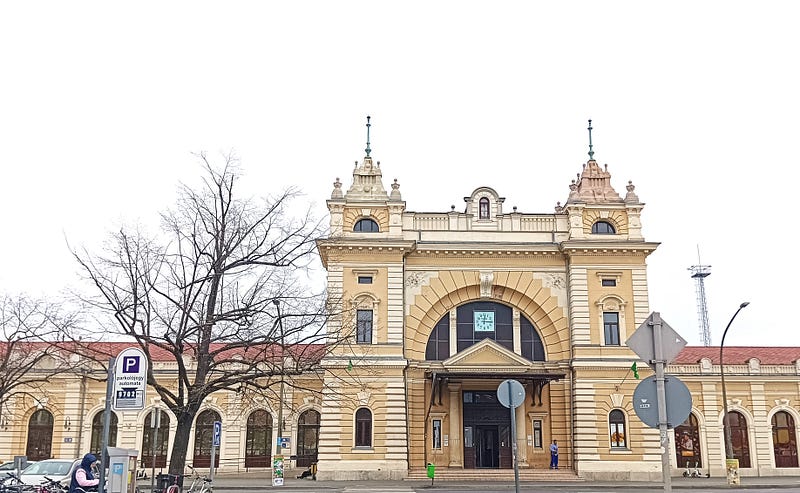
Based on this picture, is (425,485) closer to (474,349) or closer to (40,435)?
(474,349)

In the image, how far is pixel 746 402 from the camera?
43.7m

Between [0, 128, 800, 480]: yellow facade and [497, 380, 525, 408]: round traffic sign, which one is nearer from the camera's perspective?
[497, 380, 525, 408]: round traffic sign

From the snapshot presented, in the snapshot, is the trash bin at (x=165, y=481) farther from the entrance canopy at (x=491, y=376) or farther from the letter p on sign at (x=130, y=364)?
the entrance canopy at (x=491, y=376)

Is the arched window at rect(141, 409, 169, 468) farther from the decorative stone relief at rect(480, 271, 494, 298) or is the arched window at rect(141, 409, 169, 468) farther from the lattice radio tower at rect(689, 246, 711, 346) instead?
the lattice radio tower at rect(689, 246, 711, 346)

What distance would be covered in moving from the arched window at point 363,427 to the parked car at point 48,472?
14.5 m

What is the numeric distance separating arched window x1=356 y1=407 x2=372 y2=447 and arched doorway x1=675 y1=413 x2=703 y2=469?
57.8ft

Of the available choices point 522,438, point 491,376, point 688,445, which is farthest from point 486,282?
point 688,445

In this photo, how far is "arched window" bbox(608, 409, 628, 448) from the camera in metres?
38.5

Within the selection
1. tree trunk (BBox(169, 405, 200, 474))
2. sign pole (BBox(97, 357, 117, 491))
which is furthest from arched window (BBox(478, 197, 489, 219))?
sign pole (BBox(97, 357, 117, 491))

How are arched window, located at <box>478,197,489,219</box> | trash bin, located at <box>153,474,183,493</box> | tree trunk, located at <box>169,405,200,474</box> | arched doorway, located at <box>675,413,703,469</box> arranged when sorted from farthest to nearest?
arched doorway, located at <box>675,413,703,469</box> < arched window, located at <box>478,197,489,219</box> < tree trunk, located at <box>169,405,200,474</box> < trash bin, located at <box>153,474,183,493</box>

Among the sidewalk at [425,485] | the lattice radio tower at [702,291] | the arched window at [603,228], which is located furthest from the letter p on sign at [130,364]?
the lattice radio tower at [702,291]

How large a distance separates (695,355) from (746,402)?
16.2 ft

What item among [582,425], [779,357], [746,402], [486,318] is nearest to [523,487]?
[582,425]

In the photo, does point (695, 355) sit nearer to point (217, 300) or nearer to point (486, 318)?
point (486, 318)
